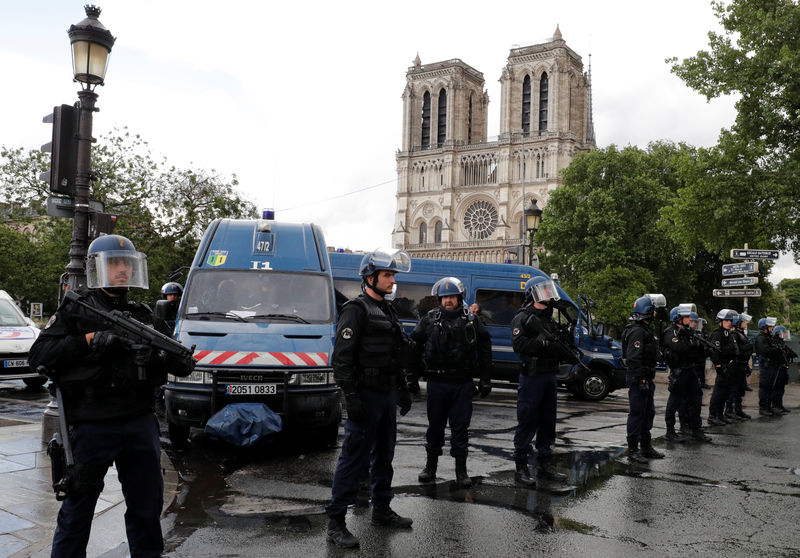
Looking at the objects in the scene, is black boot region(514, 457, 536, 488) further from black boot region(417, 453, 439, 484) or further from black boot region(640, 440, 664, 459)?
black boot region(640, 440, 664, 459)

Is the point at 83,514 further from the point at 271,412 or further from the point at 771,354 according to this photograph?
A: the point at 771,354

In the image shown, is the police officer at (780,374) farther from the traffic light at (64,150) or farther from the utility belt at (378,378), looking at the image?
the traffic light at (64,150)

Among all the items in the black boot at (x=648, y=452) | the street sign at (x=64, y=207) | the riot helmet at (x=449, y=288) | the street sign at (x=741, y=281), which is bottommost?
the black boot at (x=648, y=452)

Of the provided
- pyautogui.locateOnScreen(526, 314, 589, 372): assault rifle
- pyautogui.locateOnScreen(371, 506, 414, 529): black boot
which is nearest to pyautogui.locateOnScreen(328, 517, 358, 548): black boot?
pyautogui.locateOnScreen(371, 506, 414, 529): black boot

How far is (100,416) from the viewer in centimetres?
337

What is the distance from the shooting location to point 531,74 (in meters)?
79.3

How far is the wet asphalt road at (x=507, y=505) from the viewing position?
4.53 m

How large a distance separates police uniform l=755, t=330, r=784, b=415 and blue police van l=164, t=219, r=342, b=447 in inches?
359

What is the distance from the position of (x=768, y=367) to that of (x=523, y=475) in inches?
362

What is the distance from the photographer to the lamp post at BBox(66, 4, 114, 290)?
23.2 feet

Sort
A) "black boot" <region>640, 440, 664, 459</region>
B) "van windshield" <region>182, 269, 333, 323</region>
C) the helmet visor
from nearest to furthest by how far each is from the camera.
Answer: the helmet visor → "van windshield" <region>182, 269, 333, 323</region> → "black boot" <region>640, 440, 664, 459</region>

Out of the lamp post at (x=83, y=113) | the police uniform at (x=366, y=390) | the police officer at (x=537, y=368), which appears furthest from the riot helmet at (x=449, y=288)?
the lamp post at (x=83, y=113)

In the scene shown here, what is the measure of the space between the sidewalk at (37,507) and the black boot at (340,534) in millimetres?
1233

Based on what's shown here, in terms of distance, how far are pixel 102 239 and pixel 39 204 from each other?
22.7 metres
